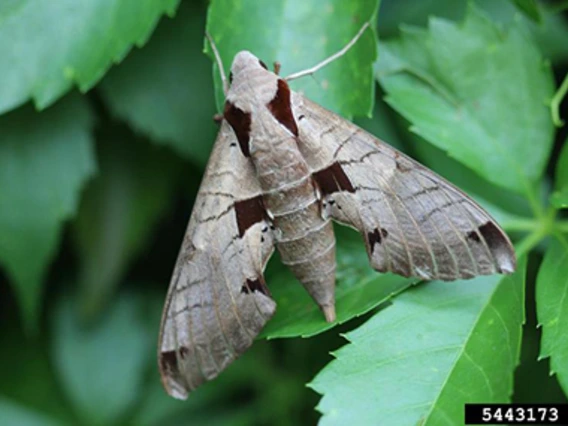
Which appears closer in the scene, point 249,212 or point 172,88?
point 249,212

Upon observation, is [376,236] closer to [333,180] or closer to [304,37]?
[333,180]

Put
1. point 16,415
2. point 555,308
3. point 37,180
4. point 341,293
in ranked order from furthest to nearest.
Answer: point 16,415
point 37,180
point 341,293
point 555,308

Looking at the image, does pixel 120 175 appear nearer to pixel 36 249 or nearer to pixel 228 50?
pixel 36 249

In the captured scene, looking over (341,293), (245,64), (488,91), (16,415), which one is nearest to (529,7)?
(488,91)

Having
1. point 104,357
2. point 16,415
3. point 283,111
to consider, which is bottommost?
point 16,415

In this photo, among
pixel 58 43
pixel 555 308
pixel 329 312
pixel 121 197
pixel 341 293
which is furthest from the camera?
pixel 121 197

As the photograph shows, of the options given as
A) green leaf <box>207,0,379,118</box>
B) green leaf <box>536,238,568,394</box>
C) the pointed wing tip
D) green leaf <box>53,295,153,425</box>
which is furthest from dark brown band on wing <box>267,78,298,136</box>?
green leaf <box>53,295,153,425</box>

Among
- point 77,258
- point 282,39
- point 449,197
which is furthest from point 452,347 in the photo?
point 77,258
